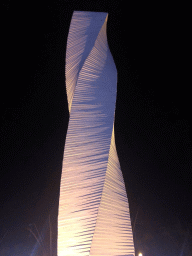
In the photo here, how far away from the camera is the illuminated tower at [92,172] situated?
10.7 feet

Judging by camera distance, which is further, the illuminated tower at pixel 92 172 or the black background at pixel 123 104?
the black background at pixel 123 104

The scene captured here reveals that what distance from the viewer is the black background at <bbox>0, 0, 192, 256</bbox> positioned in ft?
21.0

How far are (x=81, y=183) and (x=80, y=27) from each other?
3389mm

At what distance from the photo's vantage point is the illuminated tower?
3262mm

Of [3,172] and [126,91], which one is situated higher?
[126,91]

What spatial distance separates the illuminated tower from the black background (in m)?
2.83

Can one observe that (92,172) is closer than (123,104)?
Yes

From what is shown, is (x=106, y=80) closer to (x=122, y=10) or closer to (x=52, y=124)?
(x=52, y=124)

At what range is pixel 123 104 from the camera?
7.55 meters

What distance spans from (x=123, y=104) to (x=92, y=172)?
4.40m

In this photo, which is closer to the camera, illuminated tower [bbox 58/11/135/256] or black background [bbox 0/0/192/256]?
illuminated tower [bbox 58/11/135/256]

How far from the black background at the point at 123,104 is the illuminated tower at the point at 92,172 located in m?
2.83

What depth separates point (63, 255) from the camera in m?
3.30

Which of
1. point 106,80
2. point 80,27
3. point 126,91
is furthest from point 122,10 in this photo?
point 106,80
